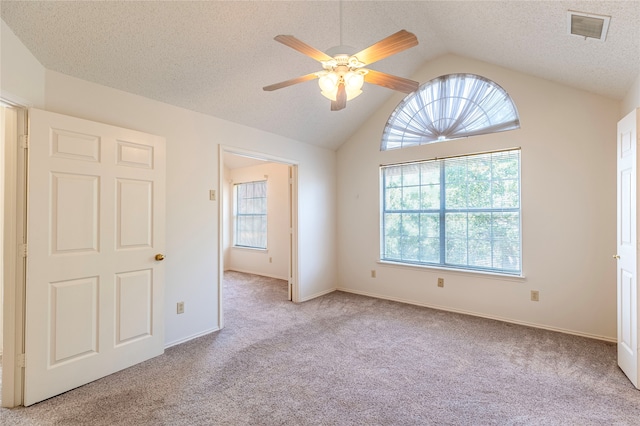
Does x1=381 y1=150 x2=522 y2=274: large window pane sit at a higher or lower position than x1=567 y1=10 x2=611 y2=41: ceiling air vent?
lower

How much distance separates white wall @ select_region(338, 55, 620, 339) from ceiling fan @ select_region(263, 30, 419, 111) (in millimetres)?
2169

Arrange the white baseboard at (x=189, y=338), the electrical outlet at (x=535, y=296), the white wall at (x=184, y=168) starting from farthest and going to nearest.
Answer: the electrical outlet at (x=535, y=296) < the white baseboard at (x=189, y=338) < the white wall at (x=184, y=168)

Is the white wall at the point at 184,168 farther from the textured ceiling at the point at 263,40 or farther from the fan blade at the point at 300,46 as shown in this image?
the fan blade at the point at 300,46

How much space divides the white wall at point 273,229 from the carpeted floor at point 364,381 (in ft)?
8.83

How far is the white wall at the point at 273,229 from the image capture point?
6.16 m

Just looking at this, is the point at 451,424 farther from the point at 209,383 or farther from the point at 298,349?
the point at 209,383

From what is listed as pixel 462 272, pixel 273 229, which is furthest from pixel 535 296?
pixel 273 229

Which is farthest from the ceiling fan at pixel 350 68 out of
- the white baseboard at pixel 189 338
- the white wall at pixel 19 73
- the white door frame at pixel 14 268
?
the white baseboard at pixel 189 338

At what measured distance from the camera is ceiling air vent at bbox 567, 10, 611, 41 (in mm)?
2082

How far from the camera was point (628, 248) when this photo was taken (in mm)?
2346

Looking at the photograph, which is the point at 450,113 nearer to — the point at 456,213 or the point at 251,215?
the point at 456,213

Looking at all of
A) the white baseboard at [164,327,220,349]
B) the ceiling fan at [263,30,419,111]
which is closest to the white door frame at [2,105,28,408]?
the white baseboard at [164,327,220,349]

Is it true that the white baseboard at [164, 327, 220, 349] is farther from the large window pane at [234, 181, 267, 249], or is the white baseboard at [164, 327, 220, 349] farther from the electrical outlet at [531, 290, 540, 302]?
the electrical outlet at [531, 290, 540, 302]

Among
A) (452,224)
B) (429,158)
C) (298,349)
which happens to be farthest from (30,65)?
(452,224)
